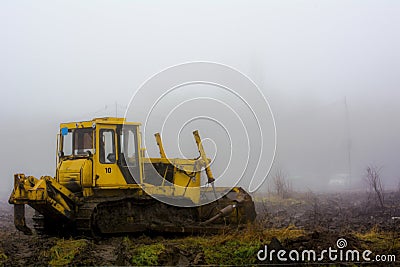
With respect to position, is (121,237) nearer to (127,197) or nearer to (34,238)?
(127,197)

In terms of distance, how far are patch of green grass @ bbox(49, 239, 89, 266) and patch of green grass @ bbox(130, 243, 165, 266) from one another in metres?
1.14

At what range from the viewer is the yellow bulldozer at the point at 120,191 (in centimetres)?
1297

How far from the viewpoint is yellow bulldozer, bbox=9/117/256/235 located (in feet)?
42.5

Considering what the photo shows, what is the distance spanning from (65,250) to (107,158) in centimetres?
303

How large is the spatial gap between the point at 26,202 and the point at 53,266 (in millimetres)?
2924

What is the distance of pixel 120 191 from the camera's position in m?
14.0

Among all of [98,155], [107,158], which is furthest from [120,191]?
[98,155]

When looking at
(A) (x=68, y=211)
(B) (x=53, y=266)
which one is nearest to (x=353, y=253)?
(B) (x=53, y=266)

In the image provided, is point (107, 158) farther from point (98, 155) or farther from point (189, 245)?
point (189, 245)

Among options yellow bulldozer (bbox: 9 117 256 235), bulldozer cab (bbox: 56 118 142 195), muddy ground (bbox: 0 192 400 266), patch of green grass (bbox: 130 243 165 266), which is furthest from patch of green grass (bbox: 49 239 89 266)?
bulldozer cab (bbox: 56 118 142 195)

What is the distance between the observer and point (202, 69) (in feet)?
42.1

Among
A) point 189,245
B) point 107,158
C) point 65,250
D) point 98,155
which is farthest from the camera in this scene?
point 107,158

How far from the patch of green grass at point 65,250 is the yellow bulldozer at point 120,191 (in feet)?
2.12

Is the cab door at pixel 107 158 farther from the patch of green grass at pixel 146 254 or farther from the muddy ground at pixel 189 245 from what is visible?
the patch of green grass at pixel 146 254
